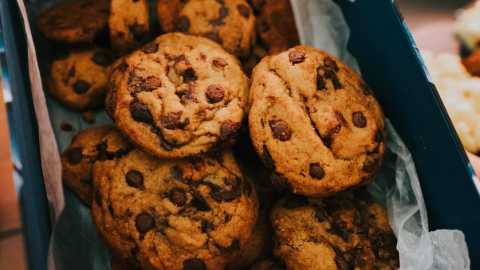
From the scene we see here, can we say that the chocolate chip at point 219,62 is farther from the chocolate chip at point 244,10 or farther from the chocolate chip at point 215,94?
the chocolate chip at point 244,10

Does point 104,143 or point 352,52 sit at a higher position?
point 352,52

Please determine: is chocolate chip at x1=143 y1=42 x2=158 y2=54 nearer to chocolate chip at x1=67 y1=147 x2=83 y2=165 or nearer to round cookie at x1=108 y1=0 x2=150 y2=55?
round cookie at x1=108 y1=0 x2=150 y2=55

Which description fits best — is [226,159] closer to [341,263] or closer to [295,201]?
[295,201]

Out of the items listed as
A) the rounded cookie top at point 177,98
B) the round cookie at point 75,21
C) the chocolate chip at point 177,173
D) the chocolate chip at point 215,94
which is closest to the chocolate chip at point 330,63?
the rounded cookie top at point 177,98

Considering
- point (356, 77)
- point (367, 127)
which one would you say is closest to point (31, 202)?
point (367, 127)

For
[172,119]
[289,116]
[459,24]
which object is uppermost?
[459,24]

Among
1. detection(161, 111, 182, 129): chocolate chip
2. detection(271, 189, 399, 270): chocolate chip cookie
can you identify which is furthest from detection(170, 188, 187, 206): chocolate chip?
detection(271, 189, 399, 270): chocolate chip cookie

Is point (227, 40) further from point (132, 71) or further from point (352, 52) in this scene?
point (352, 52)
